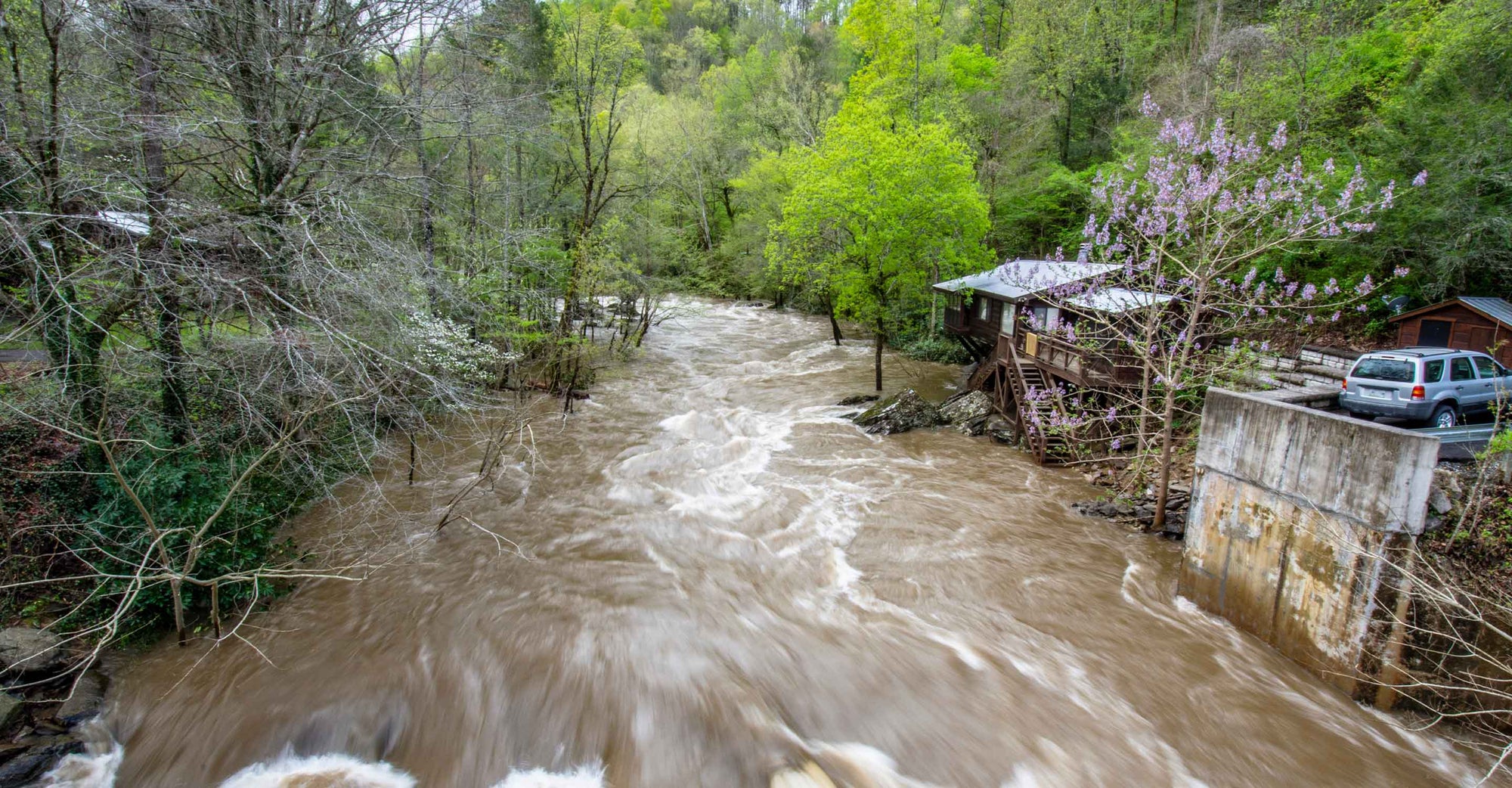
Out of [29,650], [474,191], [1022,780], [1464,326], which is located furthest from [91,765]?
[1464,326]

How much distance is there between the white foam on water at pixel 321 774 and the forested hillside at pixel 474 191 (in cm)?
190

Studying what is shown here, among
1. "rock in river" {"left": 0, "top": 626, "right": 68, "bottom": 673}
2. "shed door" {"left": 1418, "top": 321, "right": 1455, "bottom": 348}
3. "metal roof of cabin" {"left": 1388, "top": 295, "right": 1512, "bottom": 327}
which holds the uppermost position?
"metal roof of cabin" {"left": 1388, "top": 295, "right": 1512, "bottom": 327}

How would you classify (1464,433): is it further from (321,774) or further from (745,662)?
(321,774)

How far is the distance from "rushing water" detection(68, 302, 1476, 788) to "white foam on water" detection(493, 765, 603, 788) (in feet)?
0.09

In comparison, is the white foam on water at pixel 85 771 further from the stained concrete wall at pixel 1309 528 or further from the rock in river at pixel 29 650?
the stained concrete wall at pixel 1309 528

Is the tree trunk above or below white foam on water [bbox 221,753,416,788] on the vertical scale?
above

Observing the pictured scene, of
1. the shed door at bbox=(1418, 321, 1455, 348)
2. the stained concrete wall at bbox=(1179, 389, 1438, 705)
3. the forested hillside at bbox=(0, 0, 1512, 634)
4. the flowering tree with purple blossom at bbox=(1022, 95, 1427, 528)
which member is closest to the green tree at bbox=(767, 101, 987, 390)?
the forested hillside at bbox=(0, 0, 1512, 634)

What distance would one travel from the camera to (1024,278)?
1825 centimetres

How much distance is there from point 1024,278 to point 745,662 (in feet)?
47.9

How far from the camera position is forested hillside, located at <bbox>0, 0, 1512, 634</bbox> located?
23.4 feet

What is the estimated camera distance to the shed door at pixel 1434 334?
16219mm

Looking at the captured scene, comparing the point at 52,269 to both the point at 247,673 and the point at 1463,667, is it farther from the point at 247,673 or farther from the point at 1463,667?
the point at 1463,667

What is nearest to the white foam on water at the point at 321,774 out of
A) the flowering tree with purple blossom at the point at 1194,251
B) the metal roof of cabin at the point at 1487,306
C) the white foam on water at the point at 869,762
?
the white foam on water at the point at 869,762

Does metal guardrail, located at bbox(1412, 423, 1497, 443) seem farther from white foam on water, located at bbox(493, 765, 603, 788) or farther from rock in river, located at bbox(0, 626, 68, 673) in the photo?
rock in river, located at bbox(0, 626, 68, 673)
